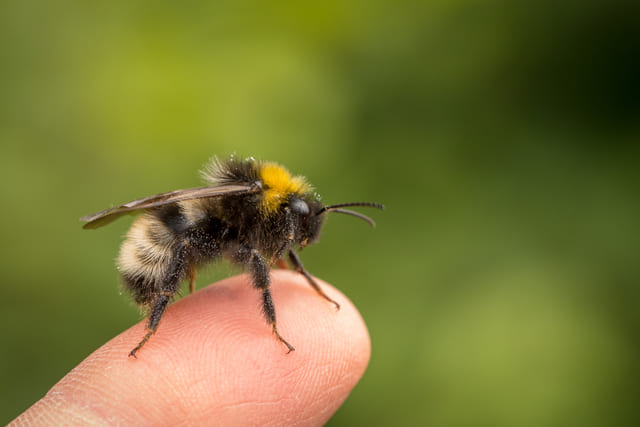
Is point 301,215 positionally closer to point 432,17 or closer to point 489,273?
point 489,273

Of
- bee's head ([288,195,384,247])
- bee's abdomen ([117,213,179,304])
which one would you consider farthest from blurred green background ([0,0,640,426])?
bee's abdomen ([117,213,179,304])

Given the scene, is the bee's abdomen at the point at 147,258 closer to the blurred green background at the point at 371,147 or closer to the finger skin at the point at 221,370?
the finger skin at the point at 221,370

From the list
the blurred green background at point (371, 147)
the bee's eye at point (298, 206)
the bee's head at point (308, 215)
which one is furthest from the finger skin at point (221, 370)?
the blurred green background at point (371, 147)

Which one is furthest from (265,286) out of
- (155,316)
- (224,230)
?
(155,316)

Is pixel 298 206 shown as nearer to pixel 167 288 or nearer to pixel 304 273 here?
pixel 304 273

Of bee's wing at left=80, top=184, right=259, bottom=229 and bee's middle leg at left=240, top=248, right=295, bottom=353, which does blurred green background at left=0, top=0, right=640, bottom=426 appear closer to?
bee's middle leg at left=240, top=248, right=295, bottom=353

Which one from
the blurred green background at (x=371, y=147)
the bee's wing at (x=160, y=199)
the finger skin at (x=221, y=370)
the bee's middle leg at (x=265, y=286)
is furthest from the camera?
the blurred green background at (x=371, y=147)

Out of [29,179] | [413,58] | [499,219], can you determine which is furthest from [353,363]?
[29,179]
